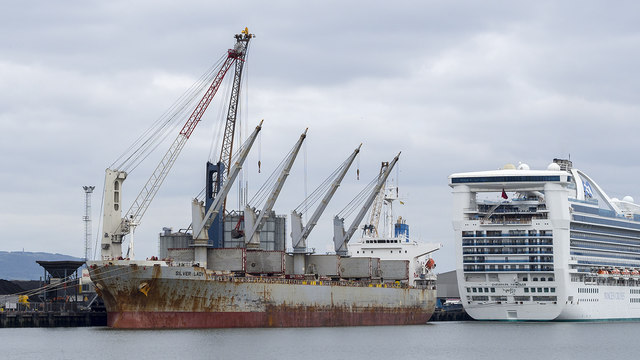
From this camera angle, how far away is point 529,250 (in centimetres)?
9712

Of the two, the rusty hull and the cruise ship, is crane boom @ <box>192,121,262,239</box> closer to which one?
the rusty hull

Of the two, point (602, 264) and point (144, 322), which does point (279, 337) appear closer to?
point (144, 322)

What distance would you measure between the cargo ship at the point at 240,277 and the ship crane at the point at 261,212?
0.09 meters

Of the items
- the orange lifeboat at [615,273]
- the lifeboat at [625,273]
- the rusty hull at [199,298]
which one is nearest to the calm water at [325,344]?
the rusty hull at [199,298]

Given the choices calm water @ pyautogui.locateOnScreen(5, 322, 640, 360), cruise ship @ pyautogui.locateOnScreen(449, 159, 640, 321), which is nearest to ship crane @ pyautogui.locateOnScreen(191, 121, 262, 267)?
calm water @ pyautogui.locateOnScreen(5, 322, 640, 360)

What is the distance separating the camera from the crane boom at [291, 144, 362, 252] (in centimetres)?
9144

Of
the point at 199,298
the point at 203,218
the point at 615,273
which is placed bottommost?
the point at 199,298

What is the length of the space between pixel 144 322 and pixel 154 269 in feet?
13.4

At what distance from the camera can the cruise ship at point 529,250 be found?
95938 millimetres

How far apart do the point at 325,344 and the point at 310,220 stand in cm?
2634

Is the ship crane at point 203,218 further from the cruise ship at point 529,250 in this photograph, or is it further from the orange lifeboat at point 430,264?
the orange lifeboat at point 430,264

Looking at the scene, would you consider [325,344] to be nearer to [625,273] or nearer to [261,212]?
[261,212]

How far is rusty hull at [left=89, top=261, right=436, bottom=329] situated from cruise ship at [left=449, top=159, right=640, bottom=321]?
1799cm

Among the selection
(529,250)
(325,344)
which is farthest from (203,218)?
(529,250)
